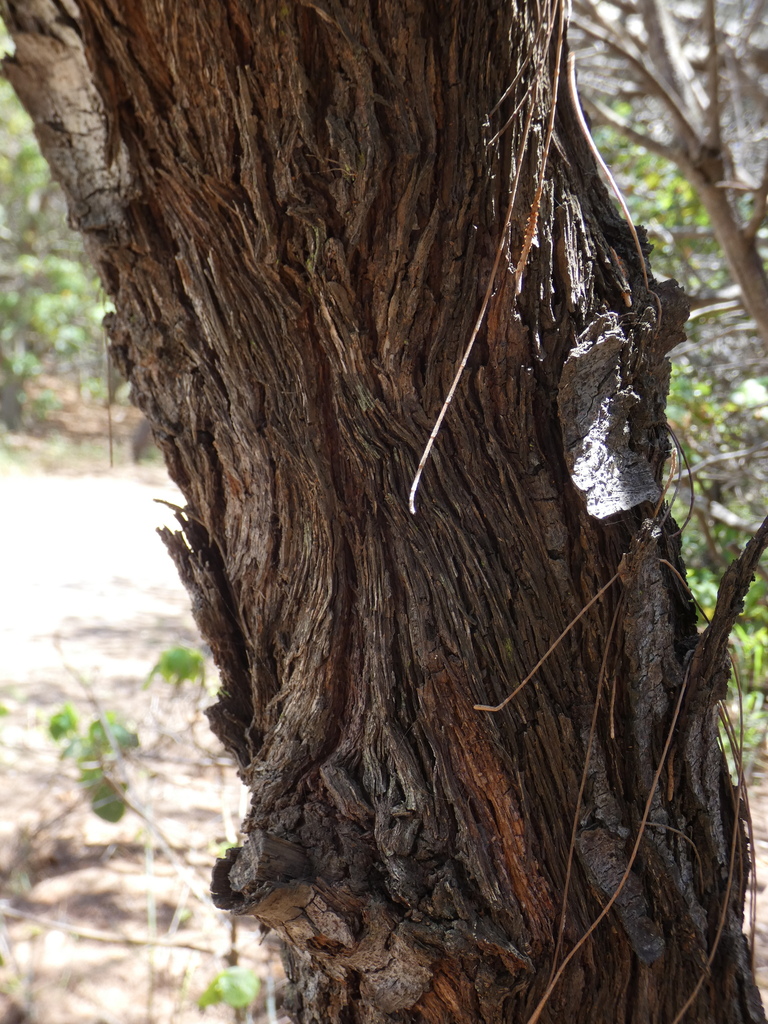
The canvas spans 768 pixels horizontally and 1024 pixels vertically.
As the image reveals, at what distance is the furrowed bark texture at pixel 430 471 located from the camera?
1.08 m

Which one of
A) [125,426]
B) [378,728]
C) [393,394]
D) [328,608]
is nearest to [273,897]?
[378,728]

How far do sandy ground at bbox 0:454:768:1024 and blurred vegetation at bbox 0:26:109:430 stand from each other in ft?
26.7

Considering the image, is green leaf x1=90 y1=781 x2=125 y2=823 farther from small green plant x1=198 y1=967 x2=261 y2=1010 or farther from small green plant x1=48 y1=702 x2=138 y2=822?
small green plant x1=198 y1=967 x2=261 y2=1010

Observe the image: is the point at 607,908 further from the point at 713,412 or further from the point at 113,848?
the point at 713,412

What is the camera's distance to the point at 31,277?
13078 mm

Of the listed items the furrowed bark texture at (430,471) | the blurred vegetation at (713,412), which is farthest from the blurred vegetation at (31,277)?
the furrowed bark texture at (430,471)

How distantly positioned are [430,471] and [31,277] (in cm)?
1390

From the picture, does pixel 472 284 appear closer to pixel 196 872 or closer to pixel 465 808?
pixel 465 808

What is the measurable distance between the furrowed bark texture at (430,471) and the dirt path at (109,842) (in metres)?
1.42

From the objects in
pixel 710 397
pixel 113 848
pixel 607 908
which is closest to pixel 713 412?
pixel 710 397

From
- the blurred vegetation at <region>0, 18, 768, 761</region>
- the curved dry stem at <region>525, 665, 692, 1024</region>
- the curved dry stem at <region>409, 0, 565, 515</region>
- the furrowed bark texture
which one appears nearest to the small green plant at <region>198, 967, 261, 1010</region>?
the furrowed bark texture

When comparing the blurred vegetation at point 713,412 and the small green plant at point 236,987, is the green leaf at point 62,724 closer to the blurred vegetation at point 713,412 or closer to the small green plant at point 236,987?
the small green plant at point 236,987

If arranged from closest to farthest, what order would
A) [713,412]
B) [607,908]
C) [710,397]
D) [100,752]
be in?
1. [607,908]
2. [100,752]
3. [713,412]
4. [710,397]

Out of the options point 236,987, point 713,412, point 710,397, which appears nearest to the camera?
point 236,987
